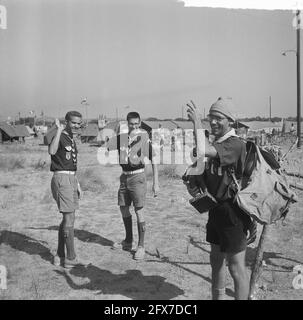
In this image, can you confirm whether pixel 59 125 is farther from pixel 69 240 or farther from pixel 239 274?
pixel 239 274

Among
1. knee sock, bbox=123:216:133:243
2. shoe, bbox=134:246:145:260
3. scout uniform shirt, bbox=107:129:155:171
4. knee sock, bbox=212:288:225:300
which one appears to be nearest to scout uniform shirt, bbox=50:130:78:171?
scout uniform shirt, bbox=107:129:155:171

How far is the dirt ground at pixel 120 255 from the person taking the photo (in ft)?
12.6

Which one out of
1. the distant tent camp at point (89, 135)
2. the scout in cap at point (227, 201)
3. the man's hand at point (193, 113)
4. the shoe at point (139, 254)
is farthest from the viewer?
the distant tent camp at point (89, 135)

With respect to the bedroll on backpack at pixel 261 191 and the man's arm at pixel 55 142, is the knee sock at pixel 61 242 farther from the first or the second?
the bedroll on backpack at pixel 261 191

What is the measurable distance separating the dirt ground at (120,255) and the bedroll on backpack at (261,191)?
1270 mm

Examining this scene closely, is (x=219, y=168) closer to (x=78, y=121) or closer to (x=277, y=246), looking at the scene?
(x=78, y=121)

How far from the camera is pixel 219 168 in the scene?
275 centimetres

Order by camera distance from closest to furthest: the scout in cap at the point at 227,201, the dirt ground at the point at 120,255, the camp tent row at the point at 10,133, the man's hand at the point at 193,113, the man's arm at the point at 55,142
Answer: the man's hand at the point at 193,113 < the scout in cap at the point at 227,201 < the dirt ground at the point at 120,255 < the man's arm at the point at 55,142 < the camp tent row at the point at 10,133

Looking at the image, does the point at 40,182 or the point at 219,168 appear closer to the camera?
the point at 219,168

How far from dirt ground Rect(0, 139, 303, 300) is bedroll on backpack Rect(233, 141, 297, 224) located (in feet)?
4.17

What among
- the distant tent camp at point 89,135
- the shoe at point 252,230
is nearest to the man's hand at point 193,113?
the shoe at point 252,230

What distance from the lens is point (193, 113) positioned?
102 inches
